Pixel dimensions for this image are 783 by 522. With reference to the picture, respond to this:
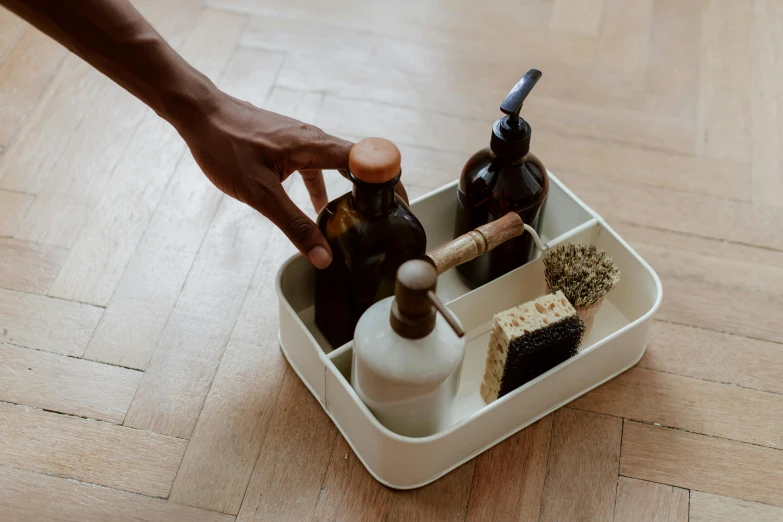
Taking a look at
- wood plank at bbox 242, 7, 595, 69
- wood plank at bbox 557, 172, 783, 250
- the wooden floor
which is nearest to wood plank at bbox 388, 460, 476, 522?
the wooden floor

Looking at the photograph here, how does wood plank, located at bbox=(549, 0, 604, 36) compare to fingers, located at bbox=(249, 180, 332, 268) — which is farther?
wood plank, located at bbox=(549, 0, 604, 36)

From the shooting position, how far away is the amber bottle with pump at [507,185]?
0.80 meters

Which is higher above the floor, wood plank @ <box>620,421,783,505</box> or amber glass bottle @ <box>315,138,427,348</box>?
amber glass bottle @ <box>315,138,427,348</box>

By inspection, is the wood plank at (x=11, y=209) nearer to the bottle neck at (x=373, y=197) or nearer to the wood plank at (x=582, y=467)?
the bottle neck at (x=373, y=197)

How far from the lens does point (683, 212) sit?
1.08m

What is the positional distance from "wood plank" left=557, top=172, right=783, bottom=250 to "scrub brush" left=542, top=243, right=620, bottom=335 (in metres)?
0.24

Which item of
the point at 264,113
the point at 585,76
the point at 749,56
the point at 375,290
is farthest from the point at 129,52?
the point at 749,56

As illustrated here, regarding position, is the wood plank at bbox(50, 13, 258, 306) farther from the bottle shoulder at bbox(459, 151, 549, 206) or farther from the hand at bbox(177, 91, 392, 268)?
the bottle shoulder at bbox(459, 151, 549, 206)

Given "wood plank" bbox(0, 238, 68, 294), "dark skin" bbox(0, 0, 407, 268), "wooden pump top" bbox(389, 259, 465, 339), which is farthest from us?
"wood plank" bbox(0, 238, 68, 294)

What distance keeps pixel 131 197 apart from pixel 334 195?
A: 0.86 ft

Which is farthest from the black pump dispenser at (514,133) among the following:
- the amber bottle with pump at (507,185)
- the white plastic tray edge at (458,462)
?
the white plastic tray edge at (458,462)

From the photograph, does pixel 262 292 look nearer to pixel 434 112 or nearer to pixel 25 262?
pixel 25 262

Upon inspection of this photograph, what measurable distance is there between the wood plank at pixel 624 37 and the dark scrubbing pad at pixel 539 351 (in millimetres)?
601

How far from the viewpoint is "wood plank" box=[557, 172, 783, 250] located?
1057mm
